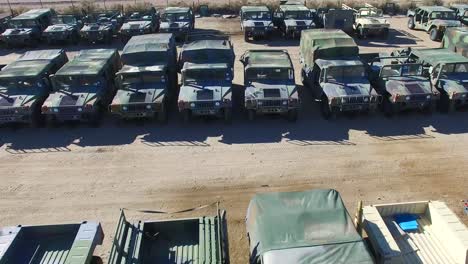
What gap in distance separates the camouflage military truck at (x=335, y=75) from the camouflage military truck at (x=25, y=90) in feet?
32.5

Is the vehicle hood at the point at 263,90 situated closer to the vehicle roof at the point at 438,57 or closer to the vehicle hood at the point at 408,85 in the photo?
the vehicle hood at the point at 408,85

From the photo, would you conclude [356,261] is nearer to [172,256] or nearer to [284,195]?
[284,195]

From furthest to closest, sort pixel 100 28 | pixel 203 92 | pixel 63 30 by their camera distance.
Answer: pixel 100 28 → pixel 63 30 → pixel 203 92

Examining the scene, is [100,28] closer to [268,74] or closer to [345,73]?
[268,74]

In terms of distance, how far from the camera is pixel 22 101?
14.3 metres

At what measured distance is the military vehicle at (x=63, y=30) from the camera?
23859 mm

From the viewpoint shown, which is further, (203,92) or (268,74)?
(268,74)

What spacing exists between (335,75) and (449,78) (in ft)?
13.5

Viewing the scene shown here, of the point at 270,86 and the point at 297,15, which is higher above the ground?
the point at 297,15

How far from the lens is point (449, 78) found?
15203 millimetres

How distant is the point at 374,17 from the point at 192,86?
16.0 metres

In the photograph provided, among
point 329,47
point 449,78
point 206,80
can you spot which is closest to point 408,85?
point 449,78

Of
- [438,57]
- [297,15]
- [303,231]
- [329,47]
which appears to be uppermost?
[329,47]

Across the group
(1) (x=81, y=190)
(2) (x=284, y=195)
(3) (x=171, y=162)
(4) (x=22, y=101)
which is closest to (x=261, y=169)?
(3) (x=171, y=162)
